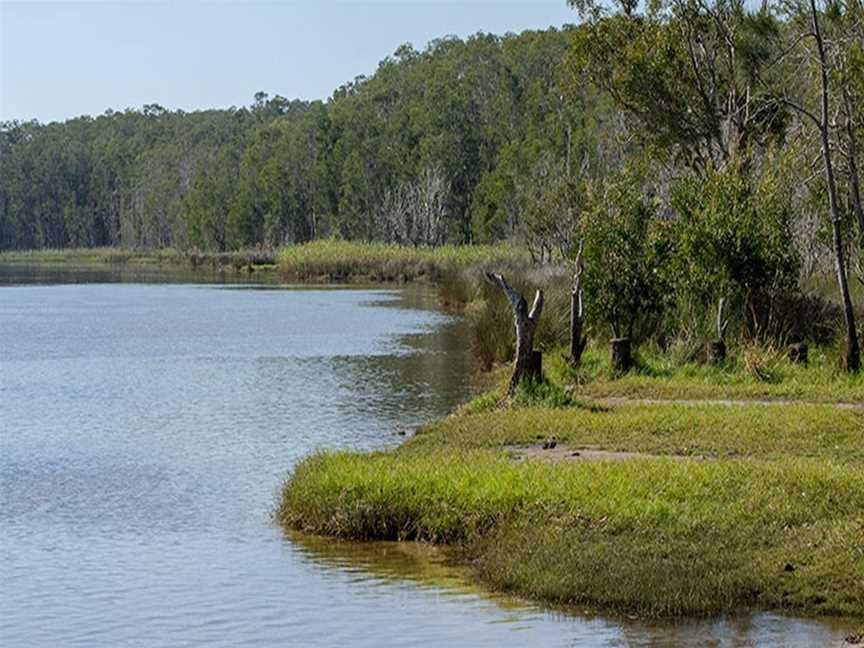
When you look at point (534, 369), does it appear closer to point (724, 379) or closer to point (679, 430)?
point (724, 379)

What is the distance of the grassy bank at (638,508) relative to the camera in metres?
11.8

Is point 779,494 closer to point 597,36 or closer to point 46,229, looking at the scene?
point 597,36

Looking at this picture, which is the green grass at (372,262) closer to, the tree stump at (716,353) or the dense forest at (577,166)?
the dense forest at (577,166)

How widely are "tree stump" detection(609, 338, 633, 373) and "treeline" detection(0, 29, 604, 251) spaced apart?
52.1 m

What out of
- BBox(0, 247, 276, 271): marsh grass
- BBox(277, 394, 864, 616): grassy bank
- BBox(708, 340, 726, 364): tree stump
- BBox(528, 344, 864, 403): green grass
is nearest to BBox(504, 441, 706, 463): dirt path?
BBox(277, 394, 864, 616): grassy bank

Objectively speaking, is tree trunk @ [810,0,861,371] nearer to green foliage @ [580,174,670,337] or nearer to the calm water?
green foliage @ [580,174,670,337]

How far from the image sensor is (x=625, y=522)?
1313cm

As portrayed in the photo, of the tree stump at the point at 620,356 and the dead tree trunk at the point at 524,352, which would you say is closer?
the dead tree trunk at the point at 524,352

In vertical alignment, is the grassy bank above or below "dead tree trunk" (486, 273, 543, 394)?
below

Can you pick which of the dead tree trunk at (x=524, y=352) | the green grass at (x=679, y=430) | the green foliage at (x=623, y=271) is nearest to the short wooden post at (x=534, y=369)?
the dead tree trunk at (x=524, y=352)

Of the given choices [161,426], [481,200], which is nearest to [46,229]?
[481,200]

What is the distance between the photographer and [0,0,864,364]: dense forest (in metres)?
26.3

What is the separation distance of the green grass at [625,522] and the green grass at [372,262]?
67384mm

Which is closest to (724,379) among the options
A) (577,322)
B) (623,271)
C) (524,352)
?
(577,322)
